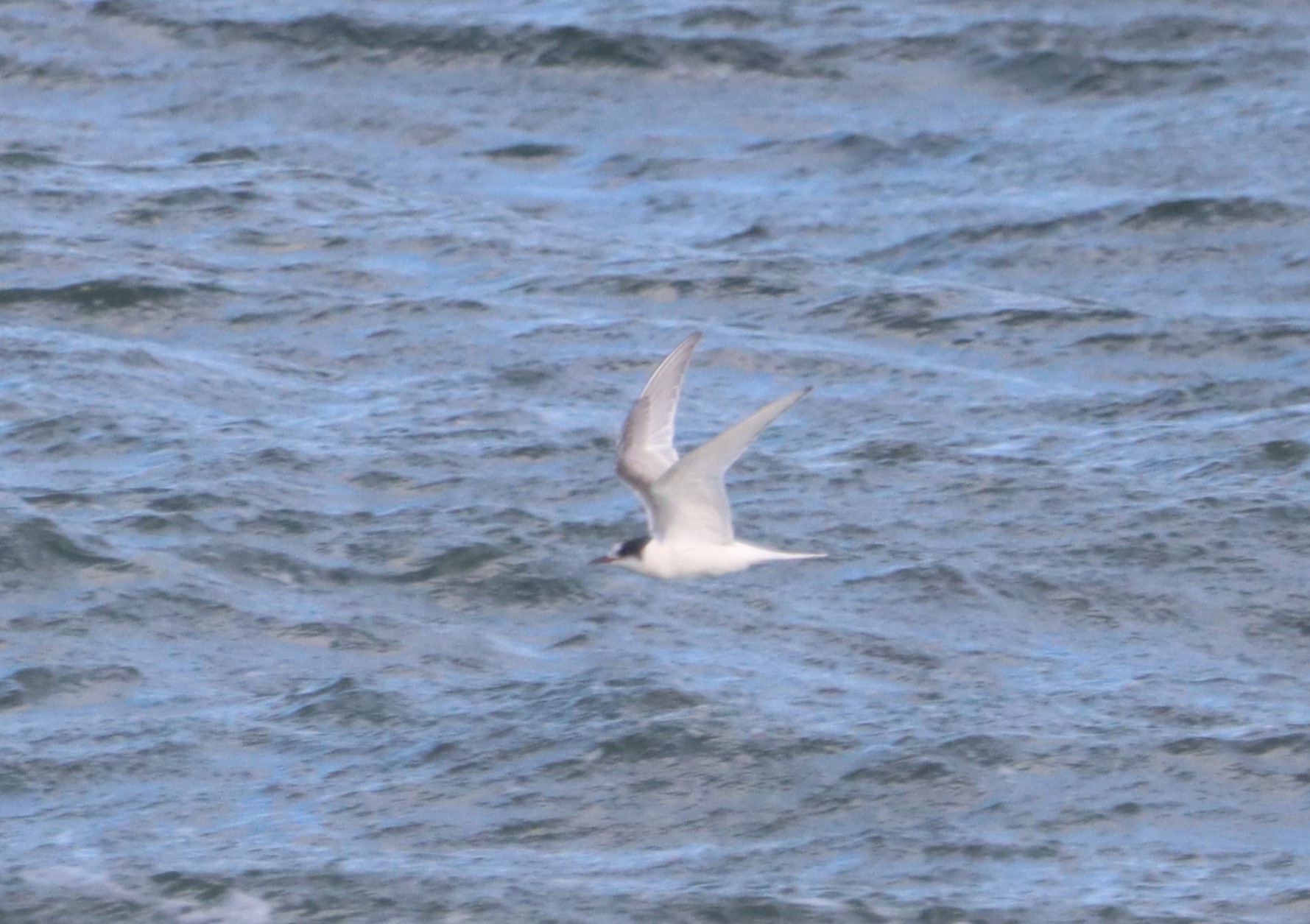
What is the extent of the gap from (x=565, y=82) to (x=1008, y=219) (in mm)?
5297

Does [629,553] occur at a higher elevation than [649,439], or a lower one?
lower

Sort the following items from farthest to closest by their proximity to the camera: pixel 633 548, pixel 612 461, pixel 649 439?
pixel 612 461, pixel 633 548, pixel 649 439

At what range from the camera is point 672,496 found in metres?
11.3

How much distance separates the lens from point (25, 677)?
12570 millimetres

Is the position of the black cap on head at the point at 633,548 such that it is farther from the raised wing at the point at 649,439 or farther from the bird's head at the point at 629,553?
the raised wing at the point at 649,439

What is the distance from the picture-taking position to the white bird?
1120cm

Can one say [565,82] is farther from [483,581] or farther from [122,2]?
[483,581]

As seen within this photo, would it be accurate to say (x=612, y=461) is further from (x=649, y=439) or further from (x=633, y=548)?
(x=649, y=439)

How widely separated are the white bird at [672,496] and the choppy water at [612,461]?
1.01 metres

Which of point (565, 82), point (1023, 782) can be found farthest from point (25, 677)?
point (565, 82)

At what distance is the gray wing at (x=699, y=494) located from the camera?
10.6 metres

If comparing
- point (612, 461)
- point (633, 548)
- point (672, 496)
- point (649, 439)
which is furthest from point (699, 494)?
point (612, 461)

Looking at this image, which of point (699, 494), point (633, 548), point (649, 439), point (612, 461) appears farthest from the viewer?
point (612, 461)

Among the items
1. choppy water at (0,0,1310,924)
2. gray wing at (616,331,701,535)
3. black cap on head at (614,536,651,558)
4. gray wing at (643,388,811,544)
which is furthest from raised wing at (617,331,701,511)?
choppy water at (0,0,1310,924)
